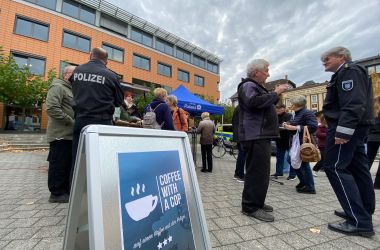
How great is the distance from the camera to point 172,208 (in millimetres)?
1432

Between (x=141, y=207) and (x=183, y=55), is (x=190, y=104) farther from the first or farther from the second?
(x=183, y=55)

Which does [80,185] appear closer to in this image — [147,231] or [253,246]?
[147,231]

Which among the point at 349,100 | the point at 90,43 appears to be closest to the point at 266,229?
the point at 349,100

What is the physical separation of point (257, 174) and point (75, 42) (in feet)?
87.2

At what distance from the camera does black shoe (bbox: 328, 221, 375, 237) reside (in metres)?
2.34

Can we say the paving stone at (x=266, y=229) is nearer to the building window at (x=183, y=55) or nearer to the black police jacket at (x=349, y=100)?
the black police jacket at (x=349, y=100)

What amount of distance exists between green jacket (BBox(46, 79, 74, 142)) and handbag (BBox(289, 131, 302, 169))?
3703 mm

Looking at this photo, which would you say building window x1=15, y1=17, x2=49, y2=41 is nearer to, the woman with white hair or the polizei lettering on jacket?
the woman with white hair

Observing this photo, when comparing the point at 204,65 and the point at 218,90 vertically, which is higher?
the point at 204,65

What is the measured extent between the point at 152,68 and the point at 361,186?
30.6 meters

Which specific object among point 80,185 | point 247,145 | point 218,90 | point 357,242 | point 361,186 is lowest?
point 357,242

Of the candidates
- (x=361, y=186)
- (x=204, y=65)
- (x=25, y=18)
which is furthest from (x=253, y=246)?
(x=204, y=65)

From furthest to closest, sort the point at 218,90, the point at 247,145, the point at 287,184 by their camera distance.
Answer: the point at 218,90, the point at 287,184, the point at 247,145

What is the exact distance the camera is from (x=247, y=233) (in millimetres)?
2369
